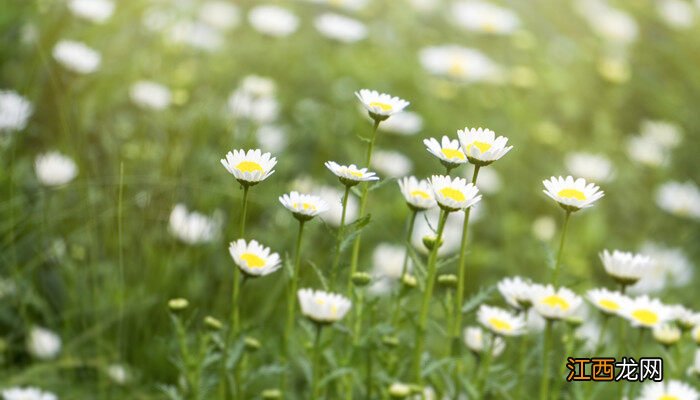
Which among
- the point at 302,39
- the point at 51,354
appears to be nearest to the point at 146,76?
the point at 302,39

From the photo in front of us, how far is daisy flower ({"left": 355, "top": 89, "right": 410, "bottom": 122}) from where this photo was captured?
4.50ft

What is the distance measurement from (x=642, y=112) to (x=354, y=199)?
70.5 inches

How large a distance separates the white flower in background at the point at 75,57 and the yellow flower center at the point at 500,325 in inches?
59.6

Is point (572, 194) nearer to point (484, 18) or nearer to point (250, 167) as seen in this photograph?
point (250, 167)

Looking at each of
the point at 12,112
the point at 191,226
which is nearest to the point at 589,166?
the point at 191,226

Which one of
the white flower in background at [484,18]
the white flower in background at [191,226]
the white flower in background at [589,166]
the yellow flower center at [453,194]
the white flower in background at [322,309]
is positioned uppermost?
the white flower in background at [484,18]

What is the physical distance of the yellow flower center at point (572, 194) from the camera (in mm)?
1394

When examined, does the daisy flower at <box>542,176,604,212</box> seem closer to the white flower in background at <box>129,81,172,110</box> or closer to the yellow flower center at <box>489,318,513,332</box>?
the yellow flower center at <box>489,318,513,332</box>

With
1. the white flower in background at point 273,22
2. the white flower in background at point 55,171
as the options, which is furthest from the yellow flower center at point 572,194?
the white flower in background at point 273,22

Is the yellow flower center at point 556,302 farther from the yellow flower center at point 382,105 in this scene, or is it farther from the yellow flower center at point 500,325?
the yellow flower center at point 382,105

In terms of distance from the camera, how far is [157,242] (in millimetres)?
2359

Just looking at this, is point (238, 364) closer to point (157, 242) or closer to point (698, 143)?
point (157, 242)

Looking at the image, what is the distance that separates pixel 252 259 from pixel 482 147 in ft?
1.21

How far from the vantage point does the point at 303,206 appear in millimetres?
1326
